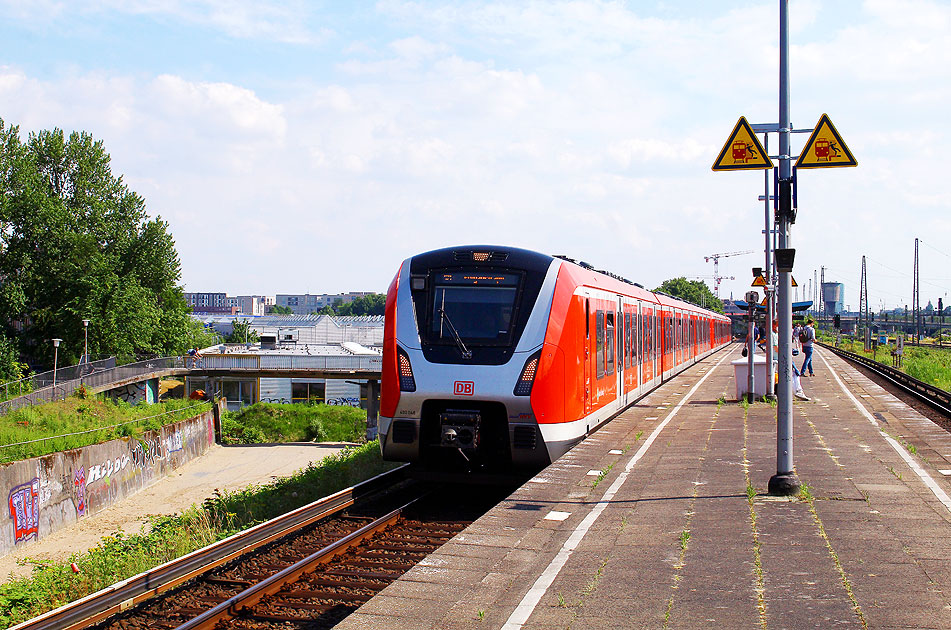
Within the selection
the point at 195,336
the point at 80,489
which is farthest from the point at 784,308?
the point at 195,336

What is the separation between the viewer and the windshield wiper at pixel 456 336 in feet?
37.3

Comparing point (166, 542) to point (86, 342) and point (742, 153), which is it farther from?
point (86, 342)

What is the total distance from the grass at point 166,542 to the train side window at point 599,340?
4.92 metres

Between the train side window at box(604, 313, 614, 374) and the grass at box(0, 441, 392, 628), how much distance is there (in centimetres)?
485

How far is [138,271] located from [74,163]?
822cm

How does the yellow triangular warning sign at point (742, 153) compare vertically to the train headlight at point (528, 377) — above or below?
above

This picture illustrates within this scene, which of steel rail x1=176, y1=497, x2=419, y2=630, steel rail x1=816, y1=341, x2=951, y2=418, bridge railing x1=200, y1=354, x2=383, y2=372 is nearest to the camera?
steel rail x1=176, y1=497, x2=419, y2=630

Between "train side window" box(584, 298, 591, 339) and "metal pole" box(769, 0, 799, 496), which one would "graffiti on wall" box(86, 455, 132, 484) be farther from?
"metal pole" box(769, 0, 799, 496)

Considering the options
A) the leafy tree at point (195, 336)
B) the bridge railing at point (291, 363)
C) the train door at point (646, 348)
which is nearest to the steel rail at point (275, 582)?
the train door at point (646, 348)

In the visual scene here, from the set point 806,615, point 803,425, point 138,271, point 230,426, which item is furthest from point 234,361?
point 806,615

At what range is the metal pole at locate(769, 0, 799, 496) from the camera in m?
9.29

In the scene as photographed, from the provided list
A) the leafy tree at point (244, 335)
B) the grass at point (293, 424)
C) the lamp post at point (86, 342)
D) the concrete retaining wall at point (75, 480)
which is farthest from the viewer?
the leafy tree at point (244, 335)

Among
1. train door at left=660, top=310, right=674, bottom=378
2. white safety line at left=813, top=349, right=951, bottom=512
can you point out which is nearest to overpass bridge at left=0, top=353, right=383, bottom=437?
train door at left=660, top=310, right=674, bottom=378

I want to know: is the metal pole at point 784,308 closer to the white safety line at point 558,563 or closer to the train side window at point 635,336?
the white safety line at point 558,563
